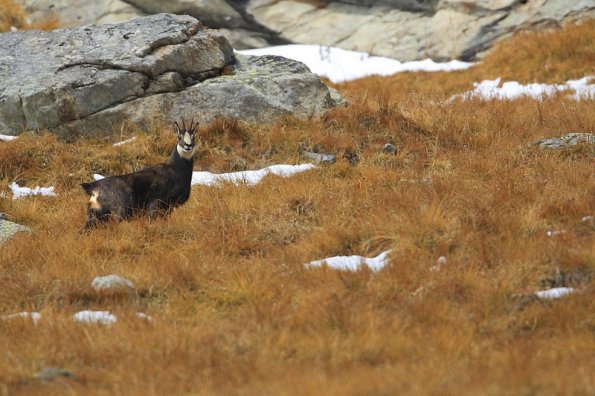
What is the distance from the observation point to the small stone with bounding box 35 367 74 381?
575cm

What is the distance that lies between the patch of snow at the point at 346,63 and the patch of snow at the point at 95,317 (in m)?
14.4

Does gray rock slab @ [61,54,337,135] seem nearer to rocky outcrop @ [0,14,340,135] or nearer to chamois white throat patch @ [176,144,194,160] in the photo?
rocky outcrop @ [0,14,340,135]

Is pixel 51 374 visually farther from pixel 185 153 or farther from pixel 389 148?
pixel 389 148

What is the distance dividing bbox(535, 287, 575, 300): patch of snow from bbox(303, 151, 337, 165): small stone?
539 cm

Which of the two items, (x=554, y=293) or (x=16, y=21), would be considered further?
(x=16, y=21)

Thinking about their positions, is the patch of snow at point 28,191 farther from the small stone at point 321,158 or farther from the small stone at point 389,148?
the small stone at point 389,148

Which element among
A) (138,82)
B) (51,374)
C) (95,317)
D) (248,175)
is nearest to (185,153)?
(248,175)

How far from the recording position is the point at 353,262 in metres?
7.56

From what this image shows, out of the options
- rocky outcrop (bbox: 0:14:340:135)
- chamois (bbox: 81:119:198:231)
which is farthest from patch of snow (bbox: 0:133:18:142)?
chamois (bbox: 81:119:198:231)

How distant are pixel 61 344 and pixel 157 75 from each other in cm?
789

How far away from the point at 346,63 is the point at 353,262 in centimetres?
1509

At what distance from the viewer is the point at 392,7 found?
2306cm

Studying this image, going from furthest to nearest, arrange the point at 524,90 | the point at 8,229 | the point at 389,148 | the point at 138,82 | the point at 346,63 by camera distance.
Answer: the point at 346,63 → the point at 524,90 → the point at 138,82 → the point at 389,148 → the point at 8,229

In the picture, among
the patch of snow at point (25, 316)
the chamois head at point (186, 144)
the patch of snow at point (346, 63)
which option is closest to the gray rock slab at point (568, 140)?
the chamois head at point (186, 144)
